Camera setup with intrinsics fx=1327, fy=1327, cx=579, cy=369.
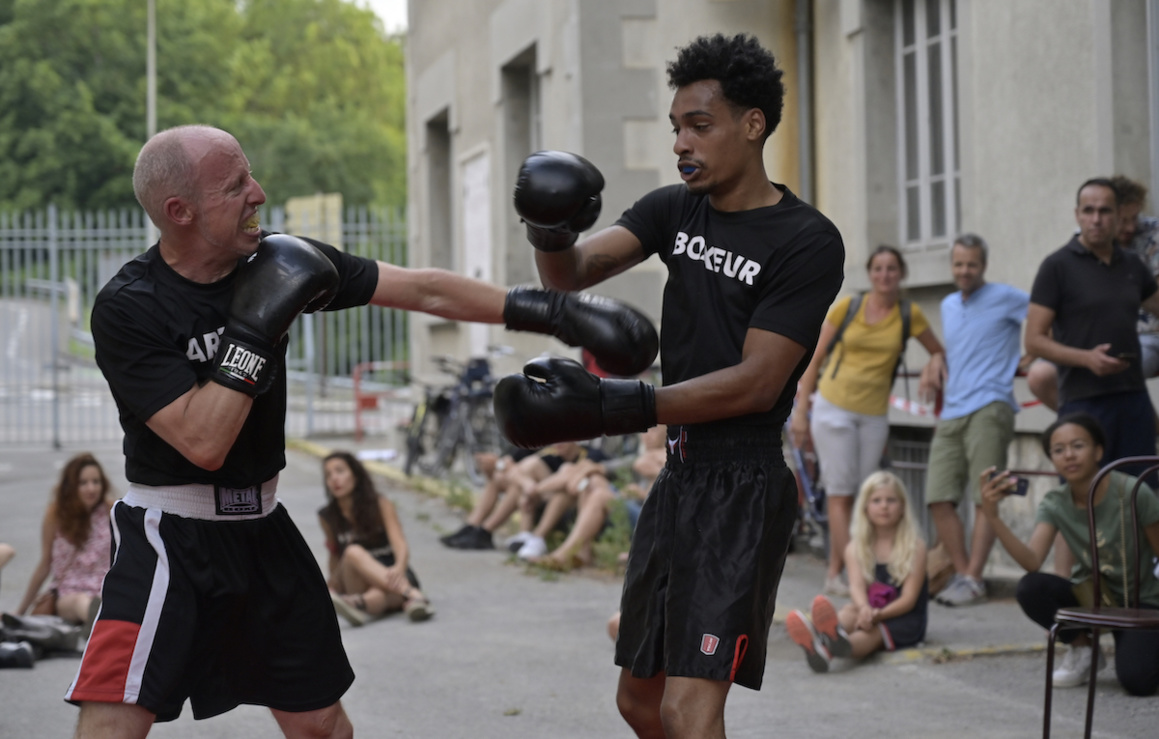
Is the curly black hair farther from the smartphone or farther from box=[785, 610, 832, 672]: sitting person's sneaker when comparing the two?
box=[785, 610, 832, 672]: sitting person's sneaker

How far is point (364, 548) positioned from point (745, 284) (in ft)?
15.1

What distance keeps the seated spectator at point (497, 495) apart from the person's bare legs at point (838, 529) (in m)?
2.52

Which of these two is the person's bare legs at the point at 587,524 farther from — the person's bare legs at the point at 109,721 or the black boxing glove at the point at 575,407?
the person's bare legs at the point at 109,721

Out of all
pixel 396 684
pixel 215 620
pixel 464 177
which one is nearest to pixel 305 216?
pixel 464 177

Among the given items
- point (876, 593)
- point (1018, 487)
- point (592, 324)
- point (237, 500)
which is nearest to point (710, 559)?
point (592, 324)

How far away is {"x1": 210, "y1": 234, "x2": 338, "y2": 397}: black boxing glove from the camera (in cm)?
315

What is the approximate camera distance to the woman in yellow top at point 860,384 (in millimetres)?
7590

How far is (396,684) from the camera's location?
5930 mm

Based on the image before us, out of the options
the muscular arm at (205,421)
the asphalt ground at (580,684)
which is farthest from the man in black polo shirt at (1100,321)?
the muscular arm at (205,421)

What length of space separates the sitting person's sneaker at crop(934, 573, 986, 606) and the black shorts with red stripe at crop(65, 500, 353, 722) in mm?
4588

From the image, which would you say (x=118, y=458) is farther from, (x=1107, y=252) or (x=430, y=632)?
(x=1107, y=252)

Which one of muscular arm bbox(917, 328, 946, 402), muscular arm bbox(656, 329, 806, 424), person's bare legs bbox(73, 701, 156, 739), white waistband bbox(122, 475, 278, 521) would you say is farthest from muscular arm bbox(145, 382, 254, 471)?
muscular arm bbox(917, 328, 946, 402)

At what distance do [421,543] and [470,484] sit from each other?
306 cm

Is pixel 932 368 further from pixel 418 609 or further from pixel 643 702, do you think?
pixel 643 702
